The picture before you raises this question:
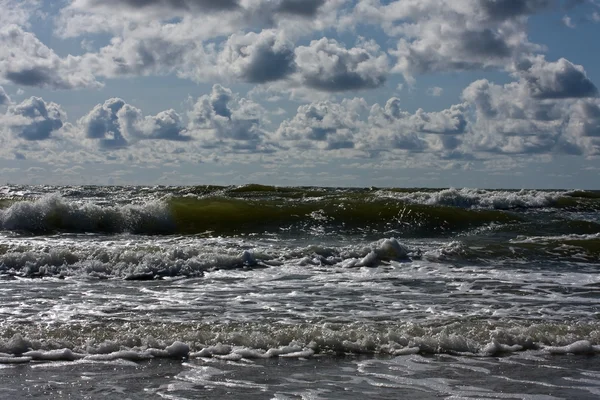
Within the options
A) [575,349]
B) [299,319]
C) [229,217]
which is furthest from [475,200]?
[575,349]

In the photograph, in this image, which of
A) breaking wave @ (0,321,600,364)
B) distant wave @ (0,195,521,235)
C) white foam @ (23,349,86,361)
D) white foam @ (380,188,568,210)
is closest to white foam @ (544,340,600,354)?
breaking wave @ (0,321,600,364)

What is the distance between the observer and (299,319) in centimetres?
842

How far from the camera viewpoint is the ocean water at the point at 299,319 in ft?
19.3

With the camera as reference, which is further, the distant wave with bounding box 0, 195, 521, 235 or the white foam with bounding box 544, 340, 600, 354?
the distant wave with bounding box 0, 195, 521, 235

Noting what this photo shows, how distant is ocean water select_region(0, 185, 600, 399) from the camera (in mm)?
5883

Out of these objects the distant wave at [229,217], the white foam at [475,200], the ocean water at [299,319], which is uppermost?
the white foam at [475,200]

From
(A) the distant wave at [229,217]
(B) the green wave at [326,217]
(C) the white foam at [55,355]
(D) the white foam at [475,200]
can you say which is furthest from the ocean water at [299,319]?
(D) the white foam at [475,200]

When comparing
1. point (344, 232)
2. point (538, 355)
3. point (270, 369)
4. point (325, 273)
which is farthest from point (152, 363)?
point (344, 232)

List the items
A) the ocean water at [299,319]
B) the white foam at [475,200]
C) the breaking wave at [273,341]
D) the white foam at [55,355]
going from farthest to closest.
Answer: the white foam at [475,200] → the breaking wave at [273,341] → the white foam at [55,355] → the ocean water at [299,319]

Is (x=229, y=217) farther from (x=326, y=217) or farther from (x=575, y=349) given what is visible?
(x=575, y=349)

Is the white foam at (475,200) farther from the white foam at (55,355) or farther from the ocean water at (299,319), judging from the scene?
the white foam at (55,355)

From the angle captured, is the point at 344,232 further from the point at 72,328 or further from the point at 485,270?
the point at 72,328

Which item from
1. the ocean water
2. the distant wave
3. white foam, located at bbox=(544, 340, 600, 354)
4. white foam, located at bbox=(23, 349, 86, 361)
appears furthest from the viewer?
the distant wave

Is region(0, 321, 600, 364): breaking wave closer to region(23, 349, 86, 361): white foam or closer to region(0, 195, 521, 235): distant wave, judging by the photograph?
region(23, 349, 86, 361): white foam
